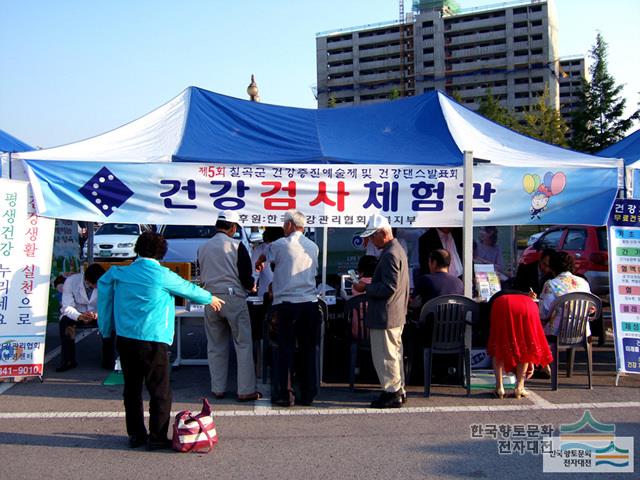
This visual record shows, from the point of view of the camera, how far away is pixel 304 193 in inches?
265

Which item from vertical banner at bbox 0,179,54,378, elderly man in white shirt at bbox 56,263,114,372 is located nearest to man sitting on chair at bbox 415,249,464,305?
elderly man in white shirt at bbox 56,263,114,372

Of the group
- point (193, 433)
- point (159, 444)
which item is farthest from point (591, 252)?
point (159, 444)

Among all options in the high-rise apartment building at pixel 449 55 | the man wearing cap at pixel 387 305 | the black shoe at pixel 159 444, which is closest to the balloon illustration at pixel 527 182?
the man wearing cap at pixel 387 305

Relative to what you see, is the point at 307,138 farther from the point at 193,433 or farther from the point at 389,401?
the point at 193,433

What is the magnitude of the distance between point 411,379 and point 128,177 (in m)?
3.77

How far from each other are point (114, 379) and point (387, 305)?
11.2 feet

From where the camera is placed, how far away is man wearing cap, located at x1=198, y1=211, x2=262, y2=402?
19.9 ft

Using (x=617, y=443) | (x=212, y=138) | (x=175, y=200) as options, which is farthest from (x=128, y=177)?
(x=617, y=443)

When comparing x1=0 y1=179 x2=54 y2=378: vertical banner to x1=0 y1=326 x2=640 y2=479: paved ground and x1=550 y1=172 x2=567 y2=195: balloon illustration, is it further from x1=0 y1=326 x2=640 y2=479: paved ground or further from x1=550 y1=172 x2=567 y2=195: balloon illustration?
x1=550 y1=172 x2=567 y2=195: balloon illustration

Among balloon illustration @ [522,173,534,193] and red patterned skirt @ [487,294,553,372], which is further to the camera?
balloon illustration @ [522,173,534,193]

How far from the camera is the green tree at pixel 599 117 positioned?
30.5 meters

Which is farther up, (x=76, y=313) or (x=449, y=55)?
(x=449, y=55)

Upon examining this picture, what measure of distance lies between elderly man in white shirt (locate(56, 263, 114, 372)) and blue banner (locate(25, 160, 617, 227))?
1.23 meters

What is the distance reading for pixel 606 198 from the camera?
22.9ft
